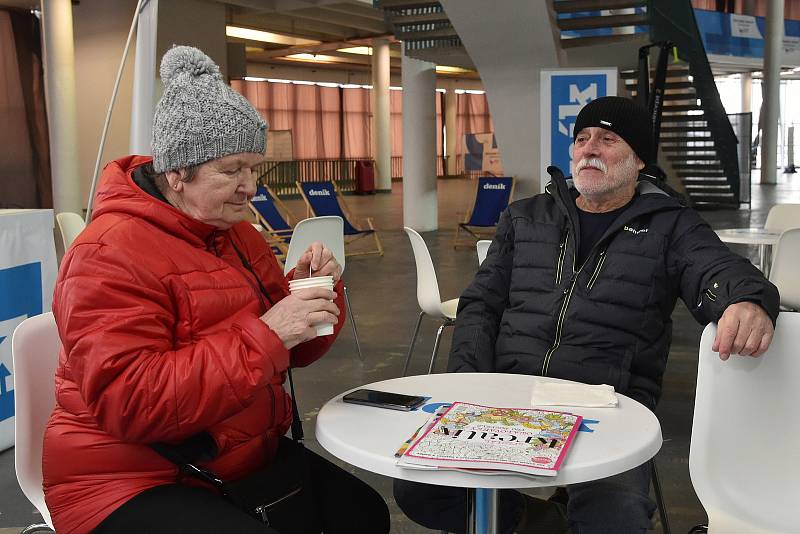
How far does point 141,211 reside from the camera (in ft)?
5.32

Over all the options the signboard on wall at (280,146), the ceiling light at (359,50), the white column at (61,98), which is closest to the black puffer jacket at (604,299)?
the white column at (61,98)

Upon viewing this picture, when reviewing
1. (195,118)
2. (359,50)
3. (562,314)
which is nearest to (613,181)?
(562,314)

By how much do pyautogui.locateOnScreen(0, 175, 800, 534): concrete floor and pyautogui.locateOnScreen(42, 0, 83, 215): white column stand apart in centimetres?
461

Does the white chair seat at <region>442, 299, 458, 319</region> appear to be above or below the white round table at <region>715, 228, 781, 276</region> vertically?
below

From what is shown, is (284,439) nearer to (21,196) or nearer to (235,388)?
(235,388)

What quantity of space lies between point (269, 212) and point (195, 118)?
7.59 m

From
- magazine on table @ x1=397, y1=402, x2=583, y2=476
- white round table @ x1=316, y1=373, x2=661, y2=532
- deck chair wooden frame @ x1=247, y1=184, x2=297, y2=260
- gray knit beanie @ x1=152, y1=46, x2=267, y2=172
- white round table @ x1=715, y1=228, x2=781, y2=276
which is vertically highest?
gray knit beanie @ x1=152, y1=46, x2=267, y2=172

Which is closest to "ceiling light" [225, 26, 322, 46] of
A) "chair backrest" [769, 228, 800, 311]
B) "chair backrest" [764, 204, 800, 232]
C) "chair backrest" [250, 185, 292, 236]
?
"chair backrest" [250, 185, 292, 236]

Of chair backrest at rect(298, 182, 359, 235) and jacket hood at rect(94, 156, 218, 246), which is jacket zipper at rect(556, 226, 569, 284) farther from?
chair backrest at rect(298, 182, 359, 235)

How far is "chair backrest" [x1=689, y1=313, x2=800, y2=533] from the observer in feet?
5.96

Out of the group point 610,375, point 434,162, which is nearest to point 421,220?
point 434,162

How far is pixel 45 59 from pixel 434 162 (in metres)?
5.66

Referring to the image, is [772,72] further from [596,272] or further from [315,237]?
[596,272]

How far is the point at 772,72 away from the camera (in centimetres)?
1989
